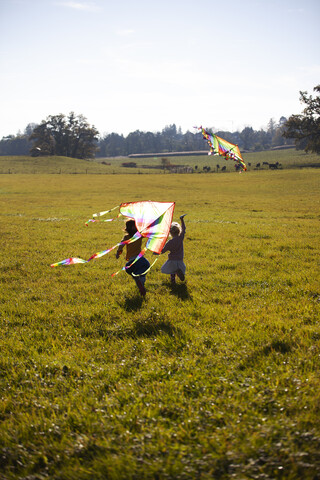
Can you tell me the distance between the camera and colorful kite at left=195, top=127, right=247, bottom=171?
359 inches

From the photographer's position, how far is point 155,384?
407 cm

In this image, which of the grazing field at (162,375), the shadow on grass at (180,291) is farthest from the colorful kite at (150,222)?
the shadow on grass at (180,291)

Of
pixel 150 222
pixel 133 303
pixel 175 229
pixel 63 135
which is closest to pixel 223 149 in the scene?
pixel 175 229

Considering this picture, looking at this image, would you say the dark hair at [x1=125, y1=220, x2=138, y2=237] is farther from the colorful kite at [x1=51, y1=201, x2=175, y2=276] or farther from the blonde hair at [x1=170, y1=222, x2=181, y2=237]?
the blonde hair at [x1=170, y1=222, x2=181, y2=237]

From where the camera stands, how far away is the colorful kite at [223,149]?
912cm

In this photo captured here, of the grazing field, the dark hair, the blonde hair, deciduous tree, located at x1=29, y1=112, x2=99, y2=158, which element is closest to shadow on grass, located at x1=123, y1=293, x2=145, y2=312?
the grazing field

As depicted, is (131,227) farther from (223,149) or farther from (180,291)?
(223,149)

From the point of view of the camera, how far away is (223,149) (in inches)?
368

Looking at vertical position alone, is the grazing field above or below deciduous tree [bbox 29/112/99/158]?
below

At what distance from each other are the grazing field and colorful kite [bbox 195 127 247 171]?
9.53ft

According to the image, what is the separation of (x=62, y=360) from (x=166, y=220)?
302cm

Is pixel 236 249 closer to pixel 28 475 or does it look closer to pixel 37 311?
pixel 37 311

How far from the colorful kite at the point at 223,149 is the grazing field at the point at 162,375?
291cm

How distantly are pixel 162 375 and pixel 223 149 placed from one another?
6761 millimetres
